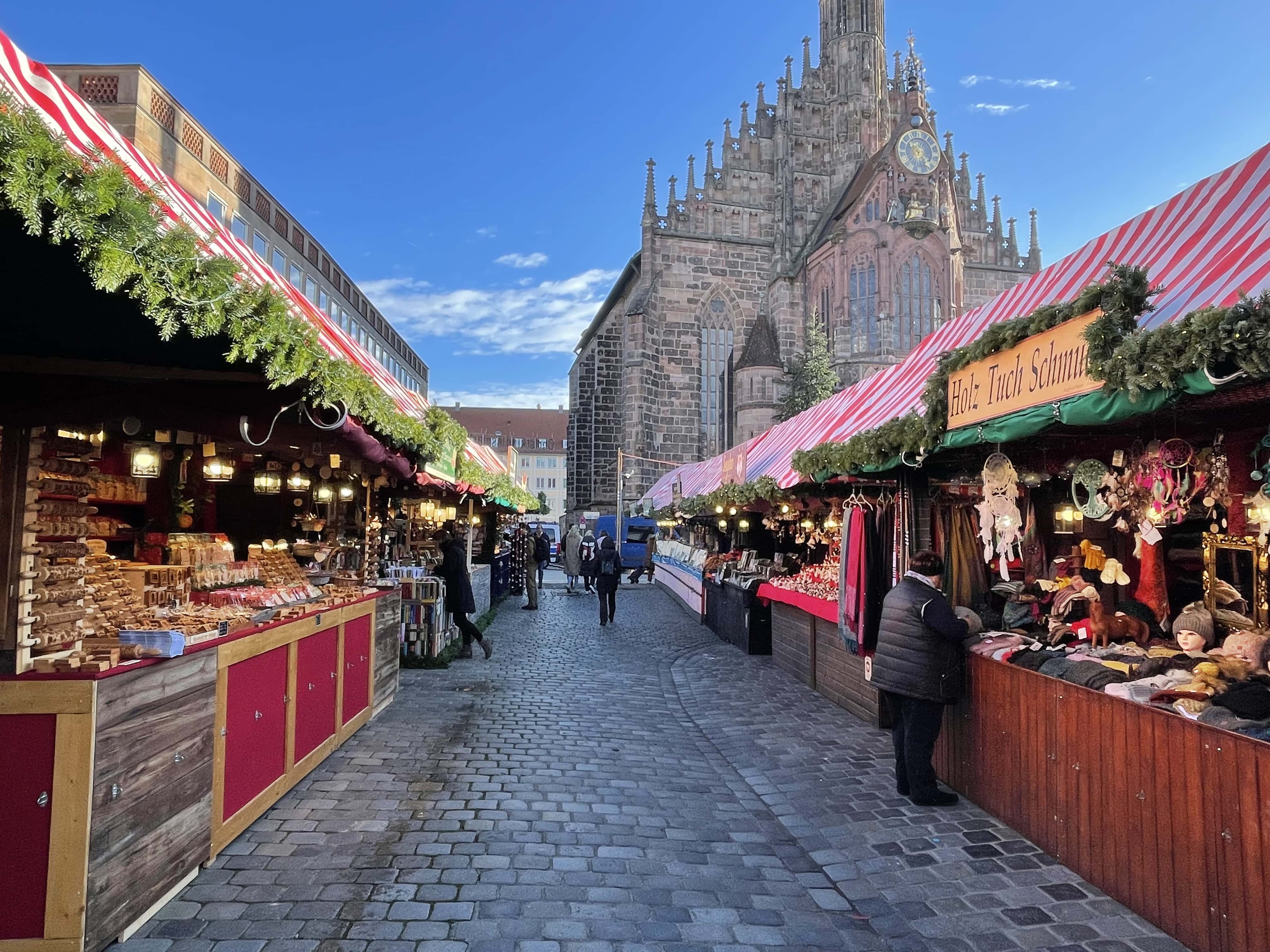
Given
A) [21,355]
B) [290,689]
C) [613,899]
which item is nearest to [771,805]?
[613,899]

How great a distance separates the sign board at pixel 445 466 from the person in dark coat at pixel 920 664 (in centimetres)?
433

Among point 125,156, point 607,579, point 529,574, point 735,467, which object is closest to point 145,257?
point 125,156

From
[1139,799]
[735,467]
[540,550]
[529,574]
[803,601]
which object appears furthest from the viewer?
[540,550]

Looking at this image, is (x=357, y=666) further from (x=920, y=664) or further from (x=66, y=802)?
(x=920, y=664)

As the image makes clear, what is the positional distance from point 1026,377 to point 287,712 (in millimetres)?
4958

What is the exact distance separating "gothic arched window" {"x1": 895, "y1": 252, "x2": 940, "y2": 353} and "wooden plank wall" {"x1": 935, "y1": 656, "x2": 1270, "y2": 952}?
100 ft

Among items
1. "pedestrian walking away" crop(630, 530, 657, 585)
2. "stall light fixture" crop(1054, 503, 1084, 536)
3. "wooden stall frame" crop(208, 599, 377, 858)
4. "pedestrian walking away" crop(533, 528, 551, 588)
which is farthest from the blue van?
"wooden stall frame" crop(208, 599, 377, 858)

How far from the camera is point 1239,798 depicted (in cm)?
297

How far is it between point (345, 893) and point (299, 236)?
1243 inches

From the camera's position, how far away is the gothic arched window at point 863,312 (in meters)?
33.4

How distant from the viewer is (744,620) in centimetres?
1162

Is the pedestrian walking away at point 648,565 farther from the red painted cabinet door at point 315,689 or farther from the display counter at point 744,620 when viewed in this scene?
the red painted cabinet door at point 315,689

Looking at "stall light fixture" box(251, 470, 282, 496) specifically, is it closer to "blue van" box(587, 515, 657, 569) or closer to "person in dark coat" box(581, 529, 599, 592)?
"person in dark coat" box(581, 529, 599, 592)

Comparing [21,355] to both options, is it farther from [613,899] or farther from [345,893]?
[613,899]
